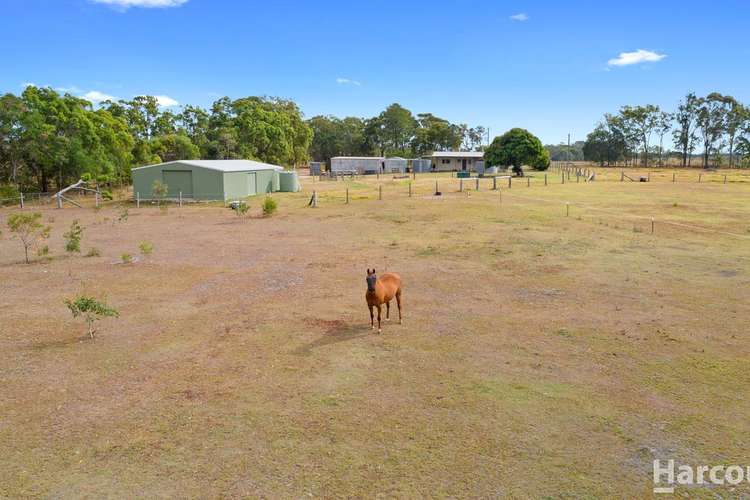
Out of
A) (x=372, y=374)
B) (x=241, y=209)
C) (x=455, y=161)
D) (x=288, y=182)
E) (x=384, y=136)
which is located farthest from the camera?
(x=384, y=136)

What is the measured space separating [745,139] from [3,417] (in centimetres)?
13384

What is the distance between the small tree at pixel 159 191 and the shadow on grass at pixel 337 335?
30.1 metres

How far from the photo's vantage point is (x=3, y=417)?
7211 mm

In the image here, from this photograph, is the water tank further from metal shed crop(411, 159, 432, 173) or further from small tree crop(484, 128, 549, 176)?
metal shed crop(411, 159, 432, 173)

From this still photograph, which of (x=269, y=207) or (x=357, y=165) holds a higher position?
(x=357, y=165)

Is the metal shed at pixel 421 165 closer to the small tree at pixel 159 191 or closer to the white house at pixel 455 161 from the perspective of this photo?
the white house at pixel 455 161

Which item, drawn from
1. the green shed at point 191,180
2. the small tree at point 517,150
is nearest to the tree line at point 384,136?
the small tree at point 517,150

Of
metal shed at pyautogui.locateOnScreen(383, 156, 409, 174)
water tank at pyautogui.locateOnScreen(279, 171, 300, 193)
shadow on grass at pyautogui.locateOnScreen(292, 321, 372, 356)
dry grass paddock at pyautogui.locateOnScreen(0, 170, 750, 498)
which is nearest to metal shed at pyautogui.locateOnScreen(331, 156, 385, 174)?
metal shed at pyautogui.locateOnScreen(383, 156, 409, 174)

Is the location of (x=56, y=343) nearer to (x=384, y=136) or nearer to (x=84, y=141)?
(x=84, y=141)

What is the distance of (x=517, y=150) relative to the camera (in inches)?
2554

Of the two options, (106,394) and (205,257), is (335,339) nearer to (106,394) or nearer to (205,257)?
(106,394)

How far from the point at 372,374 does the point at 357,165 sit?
78335 millimetres

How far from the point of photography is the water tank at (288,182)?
48.4 metres

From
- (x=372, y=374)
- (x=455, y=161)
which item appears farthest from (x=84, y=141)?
(x=455, y=161)
